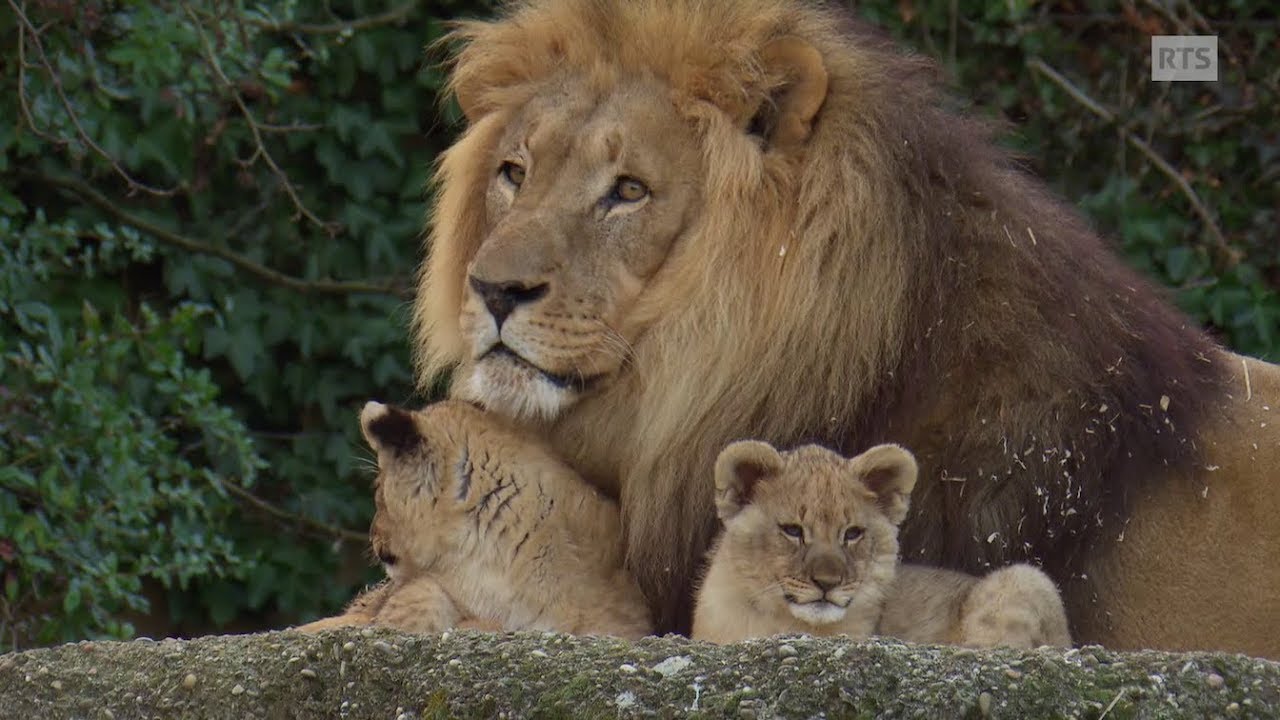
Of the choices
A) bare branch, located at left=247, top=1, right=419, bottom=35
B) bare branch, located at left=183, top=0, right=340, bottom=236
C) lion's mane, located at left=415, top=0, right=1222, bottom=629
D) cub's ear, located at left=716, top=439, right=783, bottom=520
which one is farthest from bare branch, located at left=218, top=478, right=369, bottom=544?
cub's ear, located at left=716, top=439, right=783, bottom=520

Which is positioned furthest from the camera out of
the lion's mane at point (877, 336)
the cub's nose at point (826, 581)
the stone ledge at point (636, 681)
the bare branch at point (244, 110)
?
the bare branch at point (244, 110)

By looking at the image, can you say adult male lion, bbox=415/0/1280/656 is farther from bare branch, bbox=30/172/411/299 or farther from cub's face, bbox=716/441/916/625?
bare branch, bbox=30/172/411/299

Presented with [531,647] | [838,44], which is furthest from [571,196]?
[531,647]

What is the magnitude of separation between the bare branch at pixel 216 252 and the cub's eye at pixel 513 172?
324 cm

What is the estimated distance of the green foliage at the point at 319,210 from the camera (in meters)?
7.40

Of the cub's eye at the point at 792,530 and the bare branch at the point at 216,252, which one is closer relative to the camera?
the cub's eye at the point at 792,530

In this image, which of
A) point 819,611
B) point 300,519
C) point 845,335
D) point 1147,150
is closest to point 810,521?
point 819,611

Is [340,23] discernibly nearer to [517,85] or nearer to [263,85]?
[263,85]

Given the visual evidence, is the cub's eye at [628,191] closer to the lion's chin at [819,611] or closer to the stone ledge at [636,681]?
the lion's chin at [819,611]

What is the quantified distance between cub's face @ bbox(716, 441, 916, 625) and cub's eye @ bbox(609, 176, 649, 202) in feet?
2.25

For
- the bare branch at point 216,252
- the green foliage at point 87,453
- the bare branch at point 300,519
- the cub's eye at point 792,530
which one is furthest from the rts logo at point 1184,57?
the cub's eye at point 792,530

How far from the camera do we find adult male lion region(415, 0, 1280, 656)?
4395mm

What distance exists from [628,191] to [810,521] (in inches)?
35.6

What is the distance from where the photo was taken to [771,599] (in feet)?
13.2
